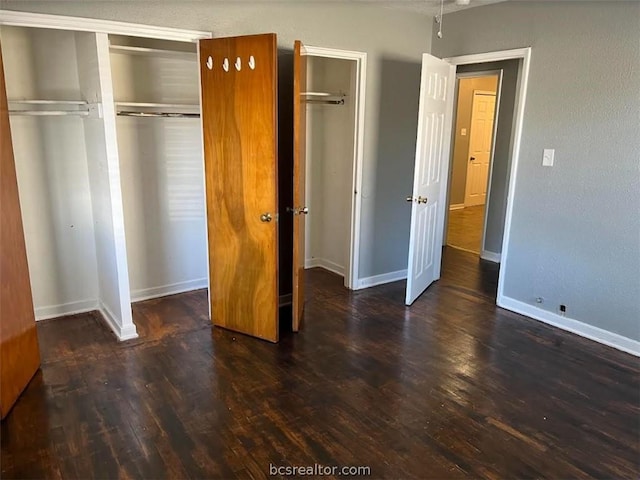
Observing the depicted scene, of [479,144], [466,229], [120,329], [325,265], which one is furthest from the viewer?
[479,144]

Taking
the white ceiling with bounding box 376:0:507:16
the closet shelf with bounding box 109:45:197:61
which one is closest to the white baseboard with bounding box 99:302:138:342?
the closet shelf with bounding box 109:45:197:61

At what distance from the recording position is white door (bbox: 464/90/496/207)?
7879mm

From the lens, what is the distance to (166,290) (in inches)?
167

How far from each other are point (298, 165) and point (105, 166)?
1268 millimetres

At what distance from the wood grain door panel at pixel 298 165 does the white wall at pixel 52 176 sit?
168 centimetres

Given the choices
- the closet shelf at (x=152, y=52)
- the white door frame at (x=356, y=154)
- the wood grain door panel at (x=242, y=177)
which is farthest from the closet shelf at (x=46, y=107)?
the white door frame at (x=356, y=154)

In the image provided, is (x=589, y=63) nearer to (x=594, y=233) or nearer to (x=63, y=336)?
(x=594, y=233)

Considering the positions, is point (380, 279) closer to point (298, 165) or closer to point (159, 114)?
point (298, 165)

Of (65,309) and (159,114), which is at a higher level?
(159,114)

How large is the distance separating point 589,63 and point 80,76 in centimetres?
359

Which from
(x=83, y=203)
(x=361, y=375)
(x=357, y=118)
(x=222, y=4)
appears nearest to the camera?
(x=361, y=375)

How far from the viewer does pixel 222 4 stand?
322 cm

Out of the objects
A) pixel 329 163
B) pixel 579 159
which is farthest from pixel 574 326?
pixel 329 163

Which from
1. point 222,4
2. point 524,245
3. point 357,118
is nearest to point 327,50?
point 357,118
